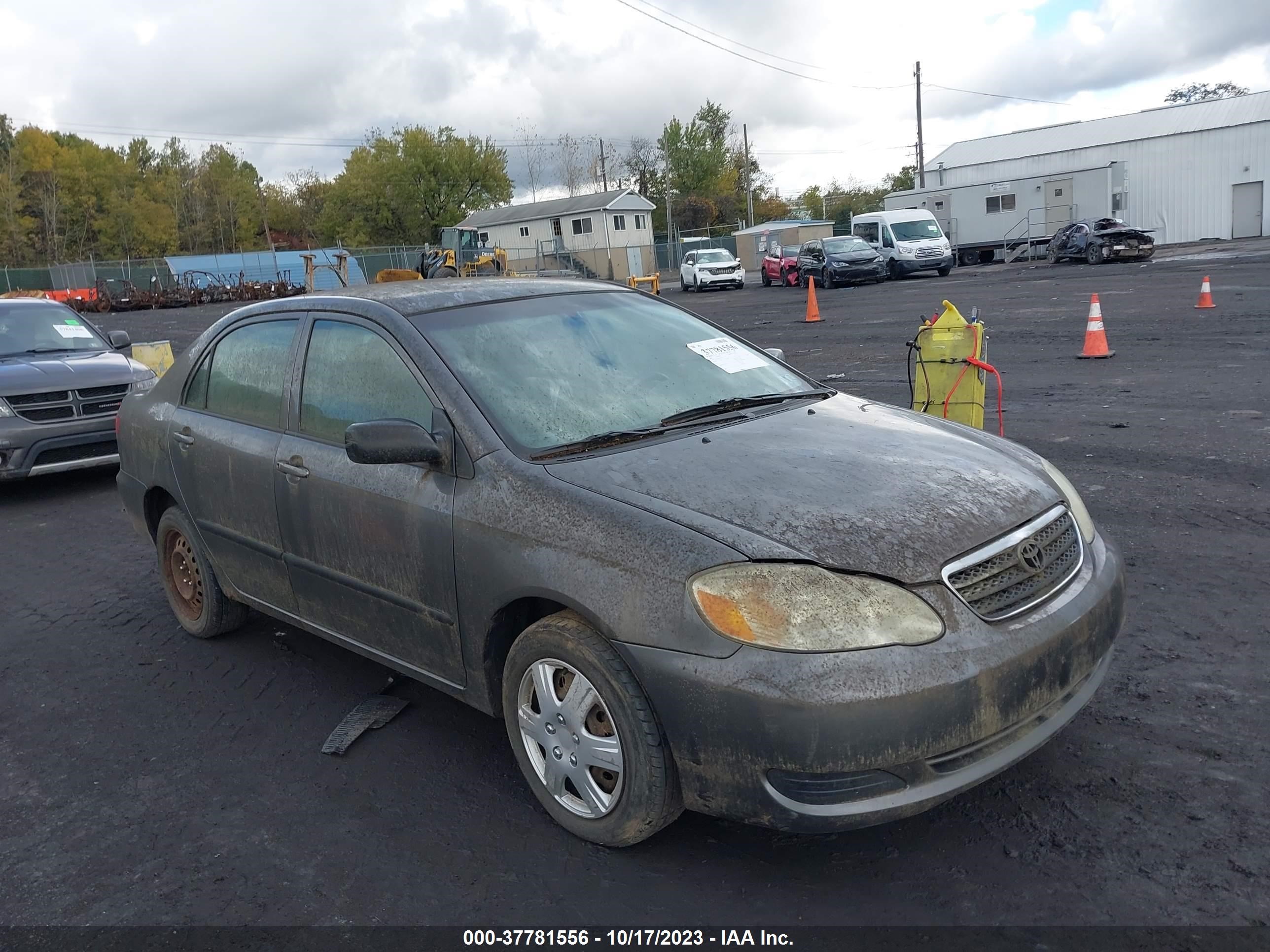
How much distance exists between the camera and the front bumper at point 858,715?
2.56 meters

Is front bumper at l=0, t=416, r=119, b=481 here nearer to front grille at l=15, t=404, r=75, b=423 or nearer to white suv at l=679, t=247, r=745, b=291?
front grille at l=15, t=404, r=75, b=423

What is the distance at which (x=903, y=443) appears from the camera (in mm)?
3432

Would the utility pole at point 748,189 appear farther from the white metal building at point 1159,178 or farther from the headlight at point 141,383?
the headlight at point 141,383

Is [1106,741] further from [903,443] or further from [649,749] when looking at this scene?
[649,749]

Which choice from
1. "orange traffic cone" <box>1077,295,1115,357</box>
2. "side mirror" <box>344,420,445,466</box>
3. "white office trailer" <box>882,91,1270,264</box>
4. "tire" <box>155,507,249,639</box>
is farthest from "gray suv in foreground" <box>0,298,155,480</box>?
"white office trailer" <box>882,91,1270,264</box>

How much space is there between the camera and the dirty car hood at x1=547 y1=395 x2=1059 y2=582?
277cm

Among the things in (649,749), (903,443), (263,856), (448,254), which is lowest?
(263,856)

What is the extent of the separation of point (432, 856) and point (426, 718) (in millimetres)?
1005

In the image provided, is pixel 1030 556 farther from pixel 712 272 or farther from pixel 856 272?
pixel 712 272

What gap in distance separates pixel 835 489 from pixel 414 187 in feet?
285

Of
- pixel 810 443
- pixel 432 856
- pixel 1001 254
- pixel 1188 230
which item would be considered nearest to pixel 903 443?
pixel 810 443

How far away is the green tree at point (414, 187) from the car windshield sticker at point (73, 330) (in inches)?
3023

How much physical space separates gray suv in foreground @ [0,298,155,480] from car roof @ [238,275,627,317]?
4489 millimetres

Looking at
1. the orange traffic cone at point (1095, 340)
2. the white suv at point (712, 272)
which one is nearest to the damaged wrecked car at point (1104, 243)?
the white suv at point (712, 272)
